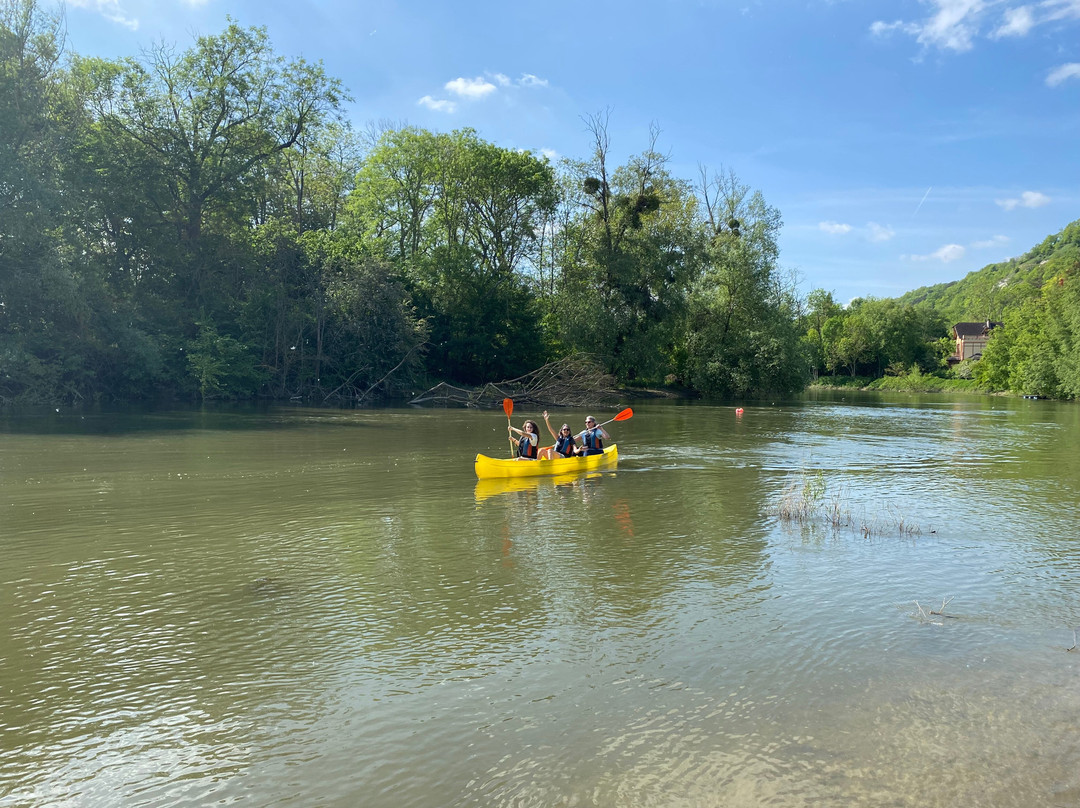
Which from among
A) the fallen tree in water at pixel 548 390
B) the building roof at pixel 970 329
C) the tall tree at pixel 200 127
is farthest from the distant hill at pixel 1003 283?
the tall tree at pixel 200 127

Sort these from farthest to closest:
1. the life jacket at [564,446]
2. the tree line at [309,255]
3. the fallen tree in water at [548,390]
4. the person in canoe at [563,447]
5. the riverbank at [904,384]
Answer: the riverbank at [904,384]
the fallen tree in water at [548,390]
the tree line at [309,255]
the life jacket at [564,446]
the person in canoe at [563,447]

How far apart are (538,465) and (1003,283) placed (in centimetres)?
15529

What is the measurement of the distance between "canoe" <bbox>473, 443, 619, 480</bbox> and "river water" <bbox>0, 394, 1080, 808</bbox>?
101 centimetres

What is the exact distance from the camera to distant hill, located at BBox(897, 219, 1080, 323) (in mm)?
108438

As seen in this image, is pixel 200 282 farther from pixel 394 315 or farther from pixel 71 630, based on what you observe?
pixel 71 630

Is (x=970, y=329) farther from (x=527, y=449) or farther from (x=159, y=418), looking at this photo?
(x=159, y=418)

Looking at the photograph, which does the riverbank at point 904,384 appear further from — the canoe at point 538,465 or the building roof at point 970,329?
the canoe at point 538,465

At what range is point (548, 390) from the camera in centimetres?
4084

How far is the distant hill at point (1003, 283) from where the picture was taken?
356 ft

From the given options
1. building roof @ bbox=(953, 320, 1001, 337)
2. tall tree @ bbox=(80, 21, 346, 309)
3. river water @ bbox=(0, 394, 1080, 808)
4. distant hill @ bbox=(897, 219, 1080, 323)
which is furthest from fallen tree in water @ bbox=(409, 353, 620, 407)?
building roof @ bbox=(953, 320, 1001, 337)

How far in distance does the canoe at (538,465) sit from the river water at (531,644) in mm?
1014

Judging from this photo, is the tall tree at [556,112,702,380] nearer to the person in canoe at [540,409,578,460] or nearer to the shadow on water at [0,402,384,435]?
the shadow on water at [0,402,384,435]

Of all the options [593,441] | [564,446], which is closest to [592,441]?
[593,441]

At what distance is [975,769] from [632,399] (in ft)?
143
